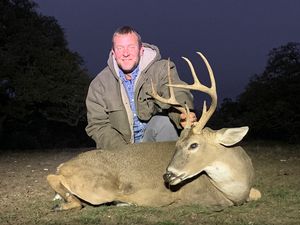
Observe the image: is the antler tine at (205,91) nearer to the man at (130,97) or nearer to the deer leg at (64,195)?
the man at (130,97)

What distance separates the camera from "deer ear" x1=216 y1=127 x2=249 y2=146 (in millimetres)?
4383

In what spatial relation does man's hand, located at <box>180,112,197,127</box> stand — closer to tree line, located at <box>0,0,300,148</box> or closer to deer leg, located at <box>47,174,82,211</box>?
deer leg, located at <box>47,174,82,211</box>

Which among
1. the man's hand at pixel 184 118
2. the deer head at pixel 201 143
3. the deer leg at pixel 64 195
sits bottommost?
the deer leg at pixel 64 195

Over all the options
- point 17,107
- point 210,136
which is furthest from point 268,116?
point 210,136

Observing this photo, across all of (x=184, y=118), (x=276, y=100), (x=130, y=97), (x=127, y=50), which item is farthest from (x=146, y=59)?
(x=276, y=100)

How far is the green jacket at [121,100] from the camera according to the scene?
203 inches

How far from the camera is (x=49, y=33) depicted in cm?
1526

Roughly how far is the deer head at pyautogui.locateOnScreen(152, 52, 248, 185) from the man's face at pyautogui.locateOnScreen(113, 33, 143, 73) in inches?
30.4

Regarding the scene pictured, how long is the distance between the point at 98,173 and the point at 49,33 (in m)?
11.3

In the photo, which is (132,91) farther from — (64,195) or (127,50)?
(64,195)

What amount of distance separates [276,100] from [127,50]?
8.00m

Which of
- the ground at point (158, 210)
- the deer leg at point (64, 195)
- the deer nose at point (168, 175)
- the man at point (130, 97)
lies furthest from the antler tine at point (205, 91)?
the deer leg at point (64, 195)

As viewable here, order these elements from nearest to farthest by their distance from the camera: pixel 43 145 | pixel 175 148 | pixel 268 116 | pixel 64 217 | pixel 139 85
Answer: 1. pixel 64 217
2. pixel 175 148
3. pixel 139 85
4. pixel 268 116
5. pixel 43 145

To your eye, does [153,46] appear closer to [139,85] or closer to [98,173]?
[139,85]
